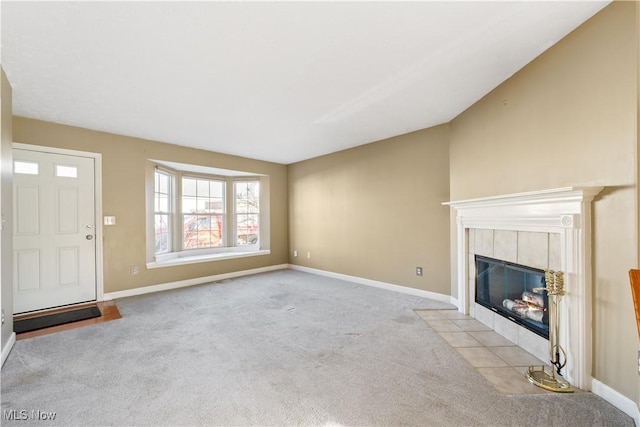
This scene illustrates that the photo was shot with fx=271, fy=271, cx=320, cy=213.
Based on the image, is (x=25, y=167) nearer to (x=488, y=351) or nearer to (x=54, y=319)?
(x=54, y=319)

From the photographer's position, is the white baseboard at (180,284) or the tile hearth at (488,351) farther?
the white baseboard at (180,284)

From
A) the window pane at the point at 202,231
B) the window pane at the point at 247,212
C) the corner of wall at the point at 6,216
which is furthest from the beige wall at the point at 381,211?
the corner of wall at the point at 6,216

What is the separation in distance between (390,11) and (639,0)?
1.38m

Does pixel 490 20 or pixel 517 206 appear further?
pixel 517 206

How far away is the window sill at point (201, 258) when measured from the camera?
449 cm

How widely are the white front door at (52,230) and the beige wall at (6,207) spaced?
1.09 metres

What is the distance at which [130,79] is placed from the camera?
2.49 meters

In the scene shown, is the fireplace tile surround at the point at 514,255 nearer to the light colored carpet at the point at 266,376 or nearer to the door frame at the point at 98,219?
the light colored carpet at the point at 266,376

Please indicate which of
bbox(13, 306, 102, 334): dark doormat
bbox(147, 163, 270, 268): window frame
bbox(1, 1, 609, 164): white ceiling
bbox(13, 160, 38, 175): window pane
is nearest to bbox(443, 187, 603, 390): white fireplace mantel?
bbox(1, 1, 609, 164): white ceiling

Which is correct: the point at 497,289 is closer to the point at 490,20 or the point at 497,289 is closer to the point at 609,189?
the point at 609,189

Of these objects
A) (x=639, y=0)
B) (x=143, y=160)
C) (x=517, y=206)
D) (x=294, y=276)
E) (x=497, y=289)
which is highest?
(x=639, y=0)

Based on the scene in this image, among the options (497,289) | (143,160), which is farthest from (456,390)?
(143,160)

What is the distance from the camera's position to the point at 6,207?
237 cm

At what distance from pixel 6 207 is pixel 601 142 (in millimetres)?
4623
